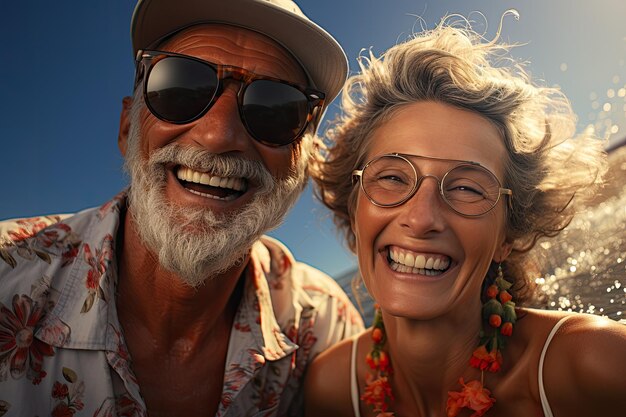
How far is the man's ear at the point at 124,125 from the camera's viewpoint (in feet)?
9.98

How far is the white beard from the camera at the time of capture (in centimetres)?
256

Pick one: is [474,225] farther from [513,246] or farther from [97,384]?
[97,384]

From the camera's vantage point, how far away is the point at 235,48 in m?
2.70

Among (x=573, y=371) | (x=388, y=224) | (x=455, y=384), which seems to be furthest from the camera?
(x=455, y=384)

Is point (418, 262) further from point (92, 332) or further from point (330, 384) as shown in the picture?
point (92, 332)

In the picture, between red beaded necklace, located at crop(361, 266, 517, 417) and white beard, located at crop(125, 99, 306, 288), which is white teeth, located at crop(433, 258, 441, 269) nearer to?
red beaded necklace, located at crop(361, 266, 517, 417)

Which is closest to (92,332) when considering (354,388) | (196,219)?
(196,219)

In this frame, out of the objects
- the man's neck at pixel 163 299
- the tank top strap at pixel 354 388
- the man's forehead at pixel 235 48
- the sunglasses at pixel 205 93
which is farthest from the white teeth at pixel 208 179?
the tank top strap at pixel 354 388

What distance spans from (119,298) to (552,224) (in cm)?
238

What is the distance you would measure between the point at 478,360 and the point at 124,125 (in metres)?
2.29

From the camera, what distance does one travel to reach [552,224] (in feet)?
9.47

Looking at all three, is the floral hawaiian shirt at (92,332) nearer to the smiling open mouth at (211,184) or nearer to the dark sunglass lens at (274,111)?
the smiling open mouth at (211,184)

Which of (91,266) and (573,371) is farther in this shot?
(91,266)

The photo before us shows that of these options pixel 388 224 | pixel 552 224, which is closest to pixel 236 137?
pixel 388 224
